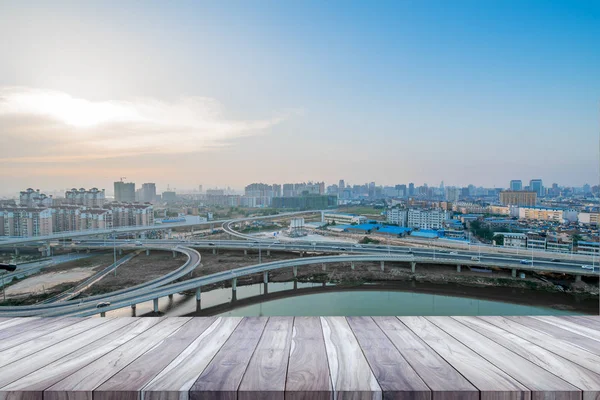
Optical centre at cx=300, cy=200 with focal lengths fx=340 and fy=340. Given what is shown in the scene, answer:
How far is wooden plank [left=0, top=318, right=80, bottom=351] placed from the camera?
1.18 meters

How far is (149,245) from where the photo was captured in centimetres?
346

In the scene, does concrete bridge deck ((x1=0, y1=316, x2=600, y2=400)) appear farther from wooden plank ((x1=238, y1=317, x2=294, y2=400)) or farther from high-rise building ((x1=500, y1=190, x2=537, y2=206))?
high-rise building ((x1=500, y1=190, x2=537, y2=206))

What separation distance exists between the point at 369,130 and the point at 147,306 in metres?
2.69

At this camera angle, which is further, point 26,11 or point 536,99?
point 536,99

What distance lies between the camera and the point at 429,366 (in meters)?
0.93

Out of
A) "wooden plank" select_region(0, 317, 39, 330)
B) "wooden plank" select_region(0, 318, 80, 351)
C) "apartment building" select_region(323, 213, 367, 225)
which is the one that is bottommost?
"wooden plank" select_region(0, 317, 39, 330)

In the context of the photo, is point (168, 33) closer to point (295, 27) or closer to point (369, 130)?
point (295, 27)

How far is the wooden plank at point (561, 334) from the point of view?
1.15 m

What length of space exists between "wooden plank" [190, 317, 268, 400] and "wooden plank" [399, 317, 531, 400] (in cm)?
57

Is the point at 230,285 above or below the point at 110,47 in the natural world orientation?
below

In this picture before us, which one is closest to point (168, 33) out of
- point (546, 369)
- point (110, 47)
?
point (110, 47)

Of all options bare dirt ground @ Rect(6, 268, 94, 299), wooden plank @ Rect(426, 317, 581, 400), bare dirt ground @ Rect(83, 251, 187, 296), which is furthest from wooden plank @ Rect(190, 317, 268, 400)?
bare dirt ground @ Rect(83, 251, 187, 296)

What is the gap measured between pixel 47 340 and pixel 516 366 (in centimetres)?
149

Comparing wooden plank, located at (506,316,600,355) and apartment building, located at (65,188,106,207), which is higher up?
apartment building, located at (65,188,106,207)
